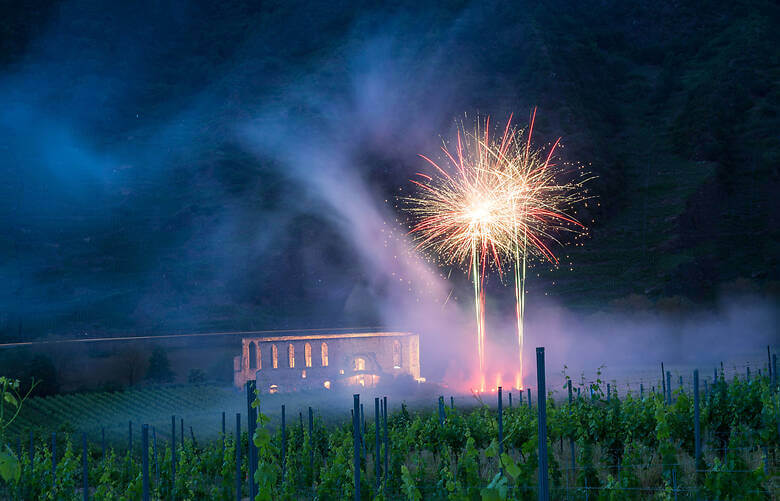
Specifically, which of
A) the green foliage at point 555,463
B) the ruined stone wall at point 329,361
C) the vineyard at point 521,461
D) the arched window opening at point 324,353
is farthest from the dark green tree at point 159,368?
the green foliage at point 555,463

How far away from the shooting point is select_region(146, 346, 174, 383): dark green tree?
60031 mm

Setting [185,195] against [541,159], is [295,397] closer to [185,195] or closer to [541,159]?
[541,159]

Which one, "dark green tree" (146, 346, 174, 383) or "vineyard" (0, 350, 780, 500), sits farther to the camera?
"dark green tree" (146, 346, 174, 383)

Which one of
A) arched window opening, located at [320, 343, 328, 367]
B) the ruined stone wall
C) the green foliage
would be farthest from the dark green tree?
the green foliage

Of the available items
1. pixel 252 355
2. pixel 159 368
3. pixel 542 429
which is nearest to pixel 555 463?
pixel 542 429

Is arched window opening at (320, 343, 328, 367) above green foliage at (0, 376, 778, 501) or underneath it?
above

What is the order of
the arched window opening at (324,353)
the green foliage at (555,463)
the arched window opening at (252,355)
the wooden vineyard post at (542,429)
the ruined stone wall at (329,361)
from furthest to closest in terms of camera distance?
the arched window opening at (324,353) → the arched window opening at (252,355) → the ruined stone wall at (329,361) → the green foliage at (555,463) → the wooden vineyard post at (542,429)

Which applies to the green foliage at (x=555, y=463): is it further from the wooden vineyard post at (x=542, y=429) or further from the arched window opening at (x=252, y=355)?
the arched window opening at (x=252, y=355)

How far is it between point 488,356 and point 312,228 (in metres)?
69.8

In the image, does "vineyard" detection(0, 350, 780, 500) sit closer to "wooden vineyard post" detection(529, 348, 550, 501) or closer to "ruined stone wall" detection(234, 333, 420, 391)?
"wooden vineyard post" detection(529, 348, 550, 501)

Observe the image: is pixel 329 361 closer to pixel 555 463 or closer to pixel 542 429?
pixel 555 463

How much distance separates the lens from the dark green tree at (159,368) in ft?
197

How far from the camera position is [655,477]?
1641 centimetres

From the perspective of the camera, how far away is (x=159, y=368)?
198 ft
